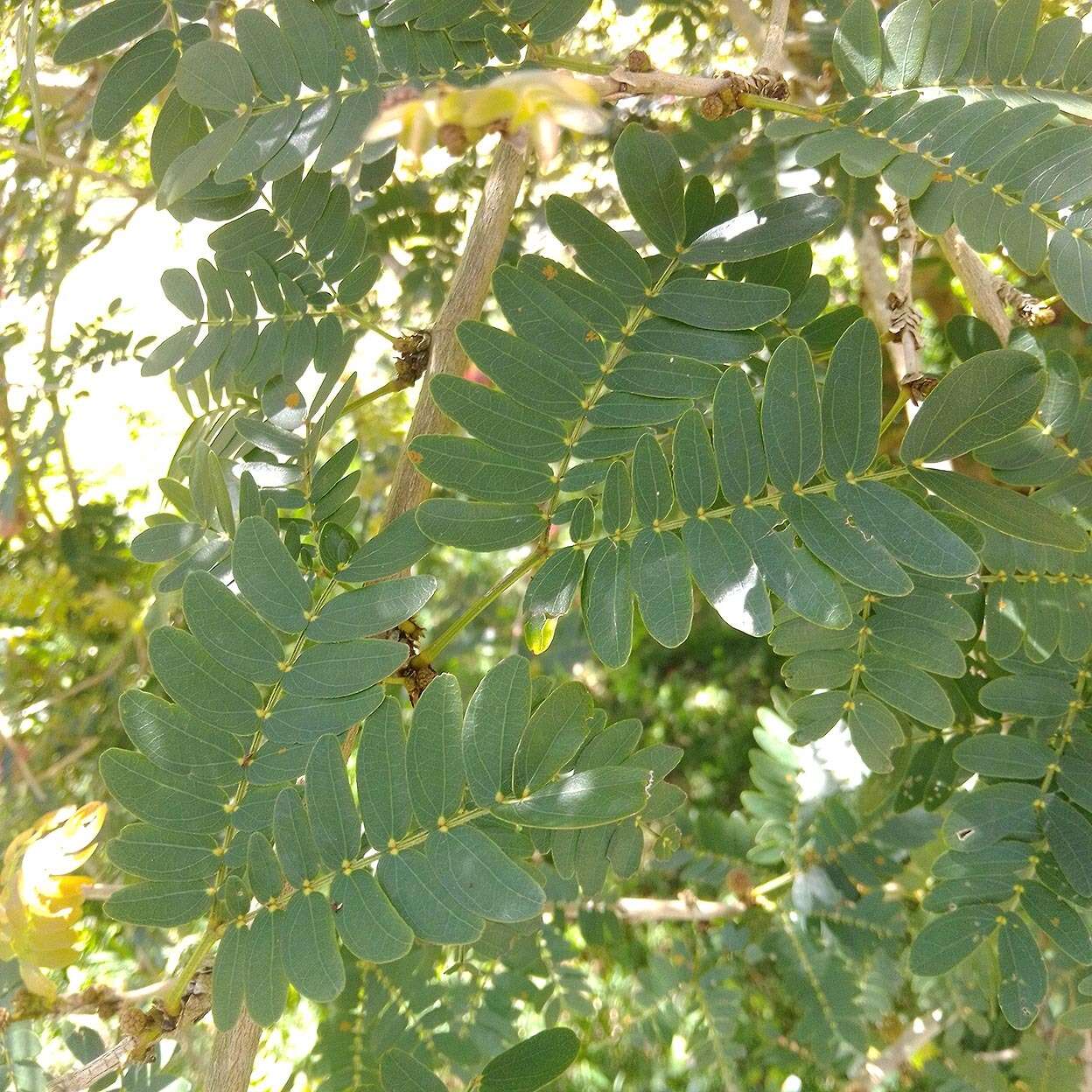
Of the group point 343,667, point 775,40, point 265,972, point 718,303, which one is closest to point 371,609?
point 343,667

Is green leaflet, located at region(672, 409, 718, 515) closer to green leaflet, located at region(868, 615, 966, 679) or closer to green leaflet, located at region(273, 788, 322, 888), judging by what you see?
green leaflet, located at region(868, 615, 966, 679)

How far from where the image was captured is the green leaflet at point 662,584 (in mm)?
750

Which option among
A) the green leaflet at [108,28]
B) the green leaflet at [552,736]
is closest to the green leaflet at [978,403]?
the green leaflet at [552,736]

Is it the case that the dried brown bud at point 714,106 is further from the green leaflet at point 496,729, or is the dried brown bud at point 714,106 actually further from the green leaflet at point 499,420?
the green leaflet at point 496,729

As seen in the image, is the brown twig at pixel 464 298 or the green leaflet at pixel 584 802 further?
the brown twig at pixel 464 298

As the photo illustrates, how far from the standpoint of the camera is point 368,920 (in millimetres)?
710

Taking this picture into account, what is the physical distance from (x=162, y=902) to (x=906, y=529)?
2.06 feet

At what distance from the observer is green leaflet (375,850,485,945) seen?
2.23ft

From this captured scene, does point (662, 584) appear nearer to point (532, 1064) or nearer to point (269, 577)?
point (269, 577)

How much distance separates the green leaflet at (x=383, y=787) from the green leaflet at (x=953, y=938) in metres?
0.49

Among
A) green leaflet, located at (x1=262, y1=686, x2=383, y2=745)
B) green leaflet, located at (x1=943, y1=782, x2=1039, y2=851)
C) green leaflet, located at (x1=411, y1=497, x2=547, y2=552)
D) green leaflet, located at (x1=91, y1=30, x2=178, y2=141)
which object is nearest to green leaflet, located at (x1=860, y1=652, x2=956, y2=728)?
green leaflet, located at (x1=943, y1=782, x2=1039, y2=851)

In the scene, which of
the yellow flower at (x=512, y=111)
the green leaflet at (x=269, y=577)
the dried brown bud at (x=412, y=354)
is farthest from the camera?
the dried brown bud at (x=412, y=354)

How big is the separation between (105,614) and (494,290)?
1296 mm

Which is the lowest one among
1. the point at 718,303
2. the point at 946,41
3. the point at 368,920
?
the point at 368,920
